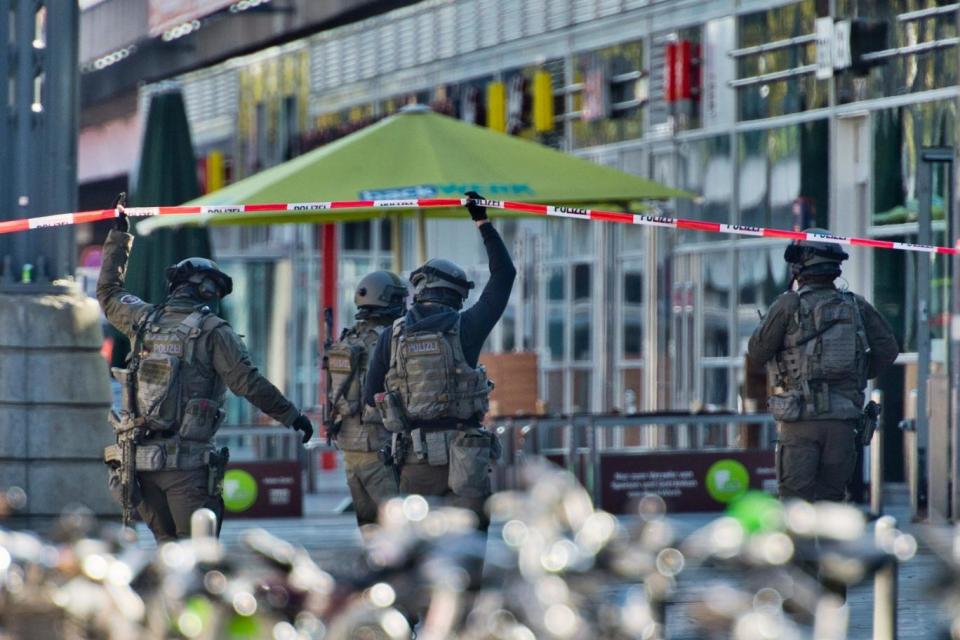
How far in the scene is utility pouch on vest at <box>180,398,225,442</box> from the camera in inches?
405

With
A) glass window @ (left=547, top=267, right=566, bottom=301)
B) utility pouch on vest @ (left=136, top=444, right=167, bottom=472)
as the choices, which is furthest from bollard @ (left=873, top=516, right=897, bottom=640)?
glass window @ (left=547, top=267, right=566, bottom=301)

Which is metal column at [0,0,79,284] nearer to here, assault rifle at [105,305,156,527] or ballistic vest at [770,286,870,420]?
assault rifle at [105,305,156,527]

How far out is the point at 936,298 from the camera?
704 inches

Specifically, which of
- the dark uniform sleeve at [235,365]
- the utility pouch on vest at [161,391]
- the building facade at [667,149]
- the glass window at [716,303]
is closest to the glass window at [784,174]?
the building facade at [667,149]

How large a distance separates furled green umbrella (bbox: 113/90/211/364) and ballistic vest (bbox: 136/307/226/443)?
747 centimetres

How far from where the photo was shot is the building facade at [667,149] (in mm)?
18422

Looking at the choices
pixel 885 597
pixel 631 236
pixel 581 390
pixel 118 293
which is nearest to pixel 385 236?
pixel 581 390

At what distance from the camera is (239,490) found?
17.1 metres

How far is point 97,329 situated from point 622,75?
34.8ft

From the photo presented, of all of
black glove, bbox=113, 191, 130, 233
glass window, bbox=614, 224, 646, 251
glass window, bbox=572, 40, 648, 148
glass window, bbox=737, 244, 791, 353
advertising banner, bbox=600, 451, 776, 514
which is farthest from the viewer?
glass window, bbox=614, 224, 646, 251

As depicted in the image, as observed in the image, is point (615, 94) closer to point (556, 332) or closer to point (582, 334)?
point (582, 334)

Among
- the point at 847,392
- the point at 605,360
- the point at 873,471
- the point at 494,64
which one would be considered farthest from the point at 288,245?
the point at 847,392

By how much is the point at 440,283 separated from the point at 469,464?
2.69 feet

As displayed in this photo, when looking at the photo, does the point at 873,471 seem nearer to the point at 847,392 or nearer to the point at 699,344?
the point at 847,392
